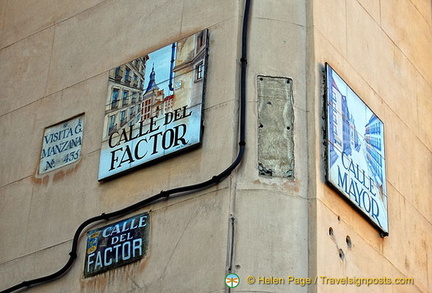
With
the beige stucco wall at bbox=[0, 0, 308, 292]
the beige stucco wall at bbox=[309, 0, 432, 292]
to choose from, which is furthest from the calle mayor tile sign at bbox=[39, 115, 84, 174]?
the beige stucco wall at bbox=[309, 0, 432, 292]

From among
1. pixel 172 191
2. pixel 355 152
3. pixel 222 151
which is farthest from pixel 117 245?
pixel 355 152

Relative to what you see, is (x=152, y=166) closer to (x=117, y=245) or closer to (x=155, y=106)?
(x=155, y=106)

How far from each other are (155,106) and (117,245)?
234 cm

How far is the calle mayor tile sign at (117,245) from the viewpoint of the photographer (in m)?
18.3

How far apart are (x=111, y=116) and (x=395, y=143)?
4.94m

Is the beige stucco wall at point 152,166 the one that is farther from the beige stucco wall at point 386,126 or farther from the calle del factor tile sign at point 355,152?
the calle del factor tile sign at point 355,152

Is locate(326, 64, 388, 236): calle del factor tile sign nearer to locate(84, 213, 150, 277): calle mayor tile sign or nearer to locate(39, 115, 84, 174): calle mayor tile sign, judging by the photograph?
locate(84, 213, 150, 277): calle mayor tile sign

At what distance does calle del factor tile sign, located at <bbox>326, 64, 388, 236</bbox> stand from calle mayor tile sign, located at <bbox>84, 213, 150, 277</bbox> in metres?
2.97

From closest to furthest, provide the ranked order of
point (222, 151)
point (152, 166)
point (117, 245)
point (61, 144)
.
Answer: point (222, 151) < point (117, 245) < point (152, 166) < point (61, 144)

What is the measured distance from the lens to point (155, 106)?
19234 mm

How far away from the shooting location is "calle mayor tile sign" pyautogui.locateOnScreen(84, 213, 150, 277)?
60.0ft

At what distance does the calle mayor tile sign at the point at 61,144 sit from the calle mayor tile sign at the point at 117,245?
1.80 meters

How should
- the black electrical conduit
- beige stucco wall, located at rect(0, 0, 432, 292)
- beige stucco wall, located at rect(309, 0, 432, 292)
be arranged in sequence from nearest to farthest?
beige stucco wall, located at rect(0, 0, 432, 292) → the black electrical conduit → beige stucco wall, located at rect(309, 0, 432, 292)

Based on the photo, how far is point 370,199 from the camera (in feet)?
63.4
